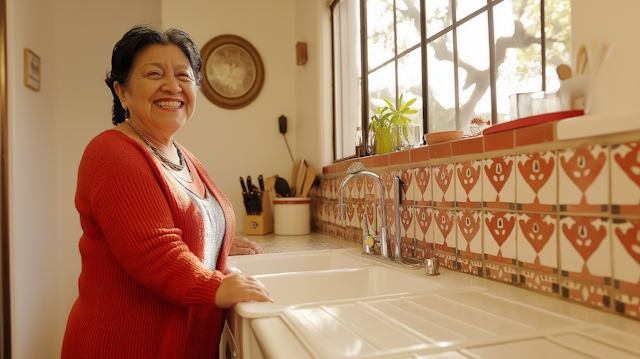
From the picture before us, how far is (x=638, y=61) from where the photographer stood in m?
0.63

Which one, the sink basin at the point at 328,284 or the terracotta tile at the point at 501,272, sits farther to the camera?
the sink basin at the point at 328,284

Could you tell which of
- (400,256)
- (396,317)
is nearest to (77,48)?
(400,256)

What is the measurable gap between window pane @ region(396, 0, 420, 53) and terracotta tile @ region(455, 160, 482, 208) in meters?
0.75

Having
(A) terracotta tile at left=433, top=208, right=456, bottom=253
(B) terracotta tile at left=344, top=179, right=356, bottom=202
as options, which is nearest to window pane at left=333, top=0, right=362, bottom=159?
(B) terracotta tile at left=344, top=179, right=356, bottom=202

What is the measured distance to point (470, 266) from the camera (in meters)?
1.02

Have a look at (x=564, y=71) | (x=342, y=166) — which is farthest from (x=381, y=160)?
(x=564, y=71)

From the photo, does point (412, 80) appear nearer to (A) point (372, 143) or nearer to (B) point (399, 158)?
(A) point (372, 143)

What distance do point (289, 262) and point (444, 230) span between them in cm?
66

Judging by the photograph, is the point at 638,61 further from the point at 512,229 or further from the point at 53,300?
the point at 53,300

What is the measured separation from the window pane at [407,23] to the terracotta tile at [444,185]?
0.68 meters

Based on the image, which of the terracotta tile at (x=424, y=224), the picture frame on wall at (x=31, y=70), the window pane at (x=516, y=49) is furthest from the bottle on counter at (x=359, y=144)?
the picture frame on wall at (x=31, y=70)

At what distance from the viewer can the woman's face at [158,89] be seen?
3.79 ft

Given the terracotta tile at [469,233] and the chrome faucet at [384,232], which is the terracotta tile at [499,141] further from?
the chrome faucet at [384,232]

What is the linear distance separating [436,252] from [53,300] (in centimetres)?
273
